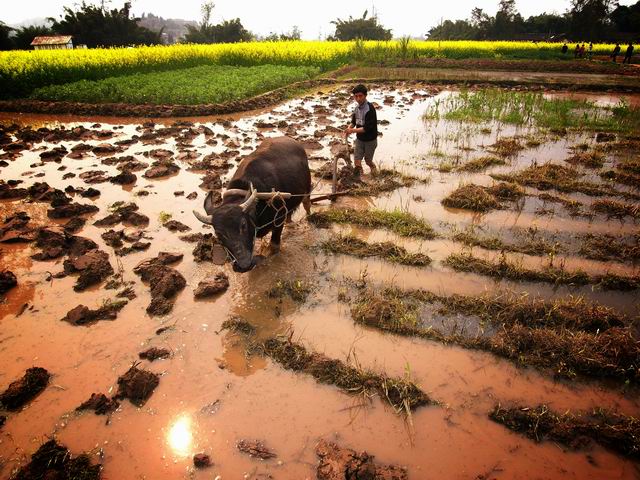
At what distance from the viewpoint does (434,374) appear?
339 centimetres

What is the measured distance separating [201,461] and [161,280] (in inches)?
94.9

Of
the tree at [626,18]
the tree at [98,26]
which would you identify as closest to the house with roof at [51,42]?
the tree at [98,26]

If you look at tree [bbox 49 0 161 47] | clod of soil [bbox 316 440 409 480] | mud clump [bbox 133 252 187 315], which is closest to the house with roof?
tree [bbox 49 0 161 47]

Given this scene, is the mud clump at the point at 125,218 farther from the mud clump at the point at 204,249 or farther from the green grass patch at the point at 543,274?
the green grass patch at the point at 543,274

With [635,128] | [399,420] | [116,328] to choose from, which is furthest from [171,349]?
[635,128]

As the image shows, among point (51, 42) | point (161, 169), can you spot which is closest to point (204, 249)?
point (161, 169)

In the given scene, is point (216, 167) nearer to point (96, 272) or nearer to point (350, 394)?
point (96, 272)

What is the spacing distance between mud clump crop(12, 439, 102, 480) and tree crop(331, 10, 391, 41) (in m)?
48.2

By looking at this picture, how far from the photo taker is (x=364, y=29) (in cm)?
4381

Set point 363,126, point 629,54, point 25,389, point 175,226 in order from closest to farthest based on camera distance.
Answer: point 25,389 < point 175,226 < point 363,126 < point 629,54

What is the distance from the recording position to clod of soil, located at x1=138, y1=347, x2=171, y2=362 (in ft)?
12.0

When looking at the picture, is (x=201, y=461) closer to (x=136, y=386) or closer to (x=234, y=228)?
(x=136, y=386)

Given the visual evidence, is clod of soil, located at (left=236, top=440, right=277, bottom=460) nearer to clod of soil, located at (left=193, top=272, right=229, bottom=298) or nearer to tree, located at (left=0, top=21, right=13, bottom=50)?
clod of soil, located at (left=193, top=272, right=229, bottom=298)

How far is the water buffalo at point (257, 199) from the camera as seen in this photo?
390 centimetres
